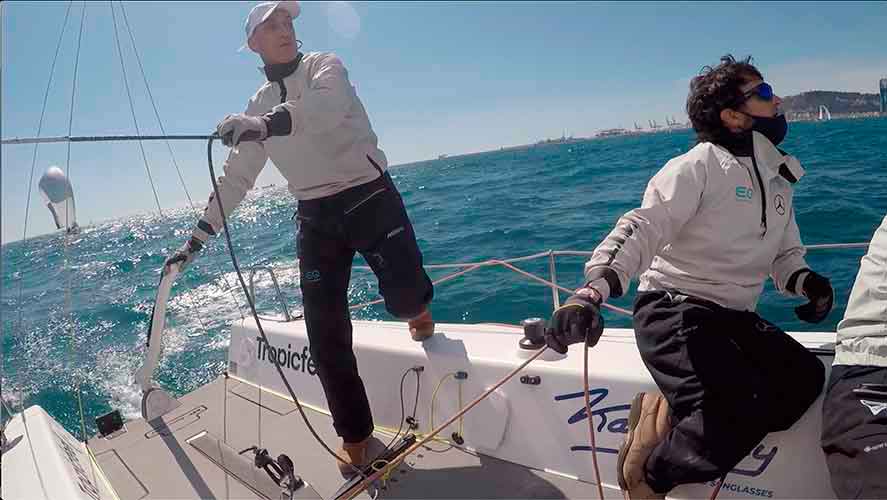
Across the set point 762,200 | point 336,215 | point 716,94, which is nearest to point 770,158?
point 762,200

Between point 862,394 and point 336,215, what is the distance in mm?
1954

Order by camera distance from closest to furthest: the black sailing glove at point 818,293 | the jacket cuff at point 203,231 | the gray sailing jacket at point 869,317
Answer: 1. the gray sailing jacket at point 869,317
2. the black sailing glove at point 818,293
3. the jacket cuff at point 203,231

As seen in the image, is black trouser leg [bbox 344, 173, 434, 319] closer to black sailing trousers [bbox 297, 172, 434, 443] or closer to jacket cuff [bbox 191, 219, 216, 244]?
black sailing trousers [bbox 297, 172, 434, 443]

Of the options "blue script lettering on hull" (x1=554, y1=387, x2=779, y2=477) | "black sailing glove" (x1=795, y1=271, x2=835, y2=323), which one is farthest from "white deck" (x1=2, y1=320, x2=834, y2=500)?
"black sailing glove" (x1=795, y1=271, x2=835, y2=323)

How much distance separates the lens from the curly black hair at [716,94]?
5.19ft

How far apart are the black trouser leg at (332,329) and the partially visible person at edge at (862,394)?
1.75 m

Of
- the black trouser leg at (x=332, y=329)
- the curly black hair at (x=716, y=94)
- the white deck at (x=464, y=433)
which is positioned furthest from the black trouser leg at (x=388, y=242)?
the curly black hair at (x=716, y=94)

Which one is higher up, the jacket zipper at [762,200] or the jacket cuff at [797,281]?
the jacket zipper at [762,200]

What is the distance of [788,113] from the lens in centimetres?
172

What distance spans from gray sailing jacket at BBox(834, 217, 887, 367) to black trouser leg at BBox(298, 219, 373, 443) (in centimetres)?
184

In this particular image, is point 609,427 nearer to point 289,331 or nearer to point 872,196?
point 289,331

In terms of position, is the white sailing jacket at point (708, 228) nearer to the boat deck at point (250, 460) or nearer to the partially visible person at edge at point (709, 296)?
the partially visible person at edge at point (709, 296)

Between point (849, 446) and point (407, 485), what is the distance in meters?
1.64

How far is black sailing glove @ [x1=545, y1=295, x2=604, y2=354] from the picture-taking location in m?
1.39
